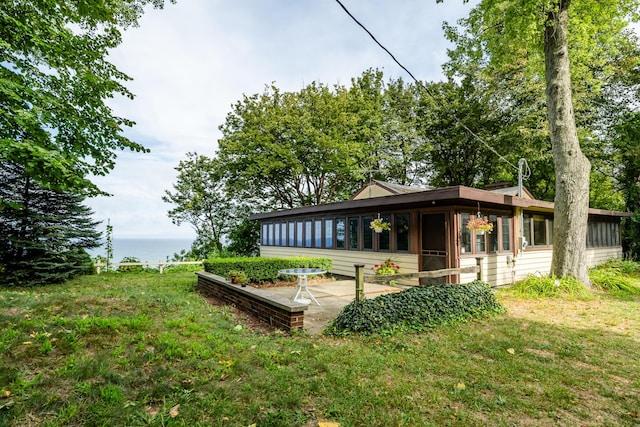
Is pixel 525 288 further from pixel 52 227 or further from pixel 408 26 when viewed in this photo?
pixel 52 227

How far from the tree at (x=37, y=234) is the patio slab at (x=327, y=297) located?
719cm

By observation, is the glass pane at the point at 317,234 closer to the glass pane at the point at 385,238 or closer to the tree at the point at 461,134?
the glass pane at the point at 385,238

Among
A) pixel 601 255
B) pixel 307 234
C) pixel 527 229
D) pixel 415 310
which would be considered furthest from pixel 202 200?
pixel 601 255

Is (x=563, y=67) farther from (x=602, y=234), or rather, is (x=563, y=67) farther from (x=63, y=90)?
(x=63, y=90)

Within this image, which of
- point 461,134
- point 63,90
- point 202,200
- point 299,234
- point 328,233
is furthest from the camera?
point 461,134

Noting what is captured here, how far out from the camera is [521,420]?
8.47 feet

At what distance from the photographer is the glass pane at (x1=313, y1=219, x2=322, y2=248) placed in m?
12.8

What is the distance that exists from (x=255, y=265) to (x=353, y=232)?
3.57 meters

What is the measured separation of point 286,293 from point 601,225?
14.5m

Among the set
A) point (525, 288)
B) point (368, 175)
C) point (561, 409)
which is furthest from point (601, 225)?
point (561, 409)

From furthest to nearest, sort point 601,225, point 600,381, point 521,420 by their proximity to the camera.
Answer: point 601,225 < point 600,381 < point 521,420

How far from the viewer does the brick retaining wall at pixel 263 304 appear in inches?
189

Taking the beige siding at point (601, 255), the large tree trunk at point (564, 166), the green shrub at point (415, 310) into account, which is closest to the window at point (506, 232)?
the large tree trunk at point (564, 166)

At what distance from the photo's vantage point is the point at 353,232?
11.3m
